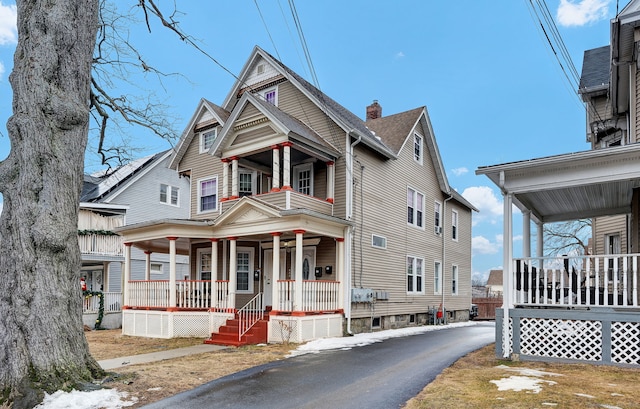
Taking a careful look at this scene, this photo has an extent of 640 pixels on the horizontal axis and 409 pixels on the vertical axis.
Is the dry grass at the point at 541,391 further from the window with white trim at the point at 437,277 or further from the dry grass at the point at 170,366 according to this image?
the window with white trim at the point at 437,277

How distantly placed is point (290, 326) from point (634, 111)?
1057 cm

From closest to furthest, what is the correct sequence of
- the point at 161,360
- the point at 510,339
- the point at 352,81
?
the point at 510,339 → the point at 161,360 → the point at 352,81

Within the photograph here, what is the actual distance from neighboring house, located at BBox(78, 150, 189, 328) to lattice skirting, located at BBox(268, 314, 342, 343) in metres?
10.8

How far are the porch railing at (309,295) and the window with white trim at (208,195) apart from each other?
19.4 ft

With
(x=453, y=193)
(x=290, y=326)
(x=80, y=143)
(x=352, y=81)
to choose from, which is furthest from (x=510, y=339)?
(x=352, y=81)

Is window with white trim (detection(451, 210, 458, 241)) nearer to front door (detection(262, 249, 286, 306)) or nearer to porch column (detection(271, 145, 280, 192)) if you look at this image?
front door (detection(262, 249, 286, 306))

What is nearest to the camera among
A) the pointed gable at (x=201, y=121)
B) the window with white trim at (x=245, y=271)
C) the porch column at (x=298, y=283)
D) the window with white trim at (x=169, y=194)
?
the porch column at (x=298, y=283)

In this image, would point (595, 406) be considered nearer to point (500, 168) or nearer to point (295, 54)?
point (500, 168)

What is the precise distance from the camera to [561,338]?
9.30 m

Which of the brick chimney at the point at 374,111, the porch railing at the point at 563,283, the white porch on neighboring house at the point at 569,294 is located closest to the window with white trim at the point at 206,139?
the brick chimney at the point at 374,111

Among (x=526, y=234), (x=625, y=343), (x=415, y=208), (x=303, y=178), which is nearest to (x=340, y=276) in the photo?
(x=303, y=178)

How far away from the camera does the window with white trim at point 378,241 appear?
54.7 feet

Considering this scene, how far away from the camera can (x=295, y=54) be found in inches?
531

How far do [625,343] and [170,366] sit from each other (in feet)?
28.5
